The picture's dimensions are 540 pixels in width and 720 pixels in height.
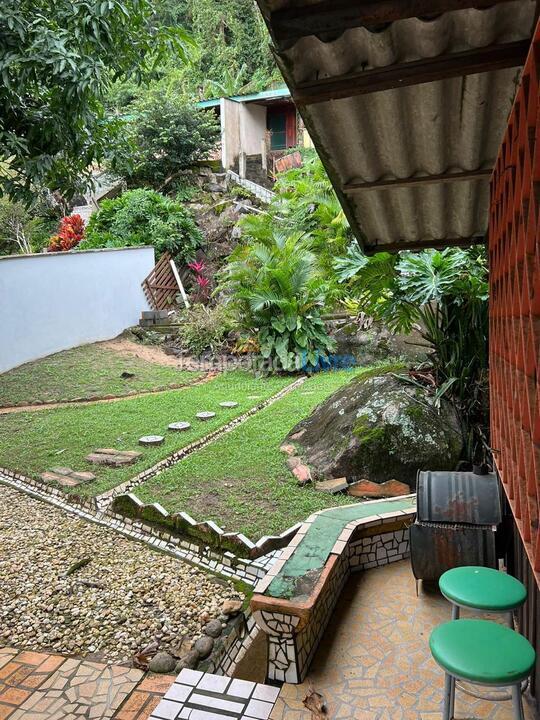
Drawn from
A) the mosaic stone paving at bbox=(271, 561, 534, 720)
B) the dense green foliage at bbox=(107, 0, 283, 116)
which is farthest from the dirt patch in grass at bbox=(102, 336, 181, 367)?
the dense green foliage at bbox=(107, 0, 283, 116)

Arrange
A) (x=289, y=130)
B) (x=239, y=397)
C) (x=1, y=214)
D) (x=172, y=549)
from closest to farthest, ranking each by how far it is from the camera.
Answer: (x=172, y=549), (x=239, y=397), (x=1, y=214), (x=289, y=130)

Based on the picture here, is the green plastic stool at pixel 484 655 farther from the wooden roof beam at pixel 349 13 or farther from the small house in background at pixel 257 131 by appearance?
the small house in background at pixel 257 131

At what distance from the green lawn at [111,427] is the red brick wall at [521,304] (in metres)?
4.34

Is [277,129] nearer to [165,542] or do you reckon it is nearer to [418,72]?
[165,542]

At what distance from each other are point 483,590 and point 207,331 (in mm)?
10278

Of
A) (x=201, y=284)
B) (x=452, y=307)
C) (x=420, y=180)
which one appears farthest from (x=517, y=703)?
(x=201, y=284)

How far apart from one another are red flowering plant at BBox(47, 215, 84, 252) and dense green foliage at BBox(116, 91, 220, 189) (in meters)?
2.13

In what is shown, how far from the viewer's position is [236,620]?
3.72m

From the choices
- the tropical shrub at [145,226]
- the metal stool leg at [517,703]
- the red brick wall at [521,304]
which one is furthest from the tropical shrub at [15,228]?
the metal stool leg at [517,703]

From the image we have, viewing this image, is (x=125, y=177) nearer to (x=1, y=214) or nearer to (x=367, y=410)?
(x=1, y=214)

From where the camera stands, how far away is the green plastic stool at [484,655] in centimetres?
185

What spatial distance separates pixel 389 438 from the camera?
554cm

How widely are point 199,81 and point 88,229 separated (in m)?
10.5

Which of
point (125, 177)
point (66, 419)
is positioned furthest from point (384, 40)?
point (125, 177)
